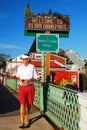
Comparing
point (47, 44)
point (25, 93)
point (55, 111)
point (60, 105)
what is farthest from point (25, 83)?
point (47, 44)

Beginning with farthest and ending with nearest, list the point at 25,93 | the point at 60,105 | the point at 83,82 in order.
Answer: the point at 83,82 → the point at 25,93 → the point at 60,105

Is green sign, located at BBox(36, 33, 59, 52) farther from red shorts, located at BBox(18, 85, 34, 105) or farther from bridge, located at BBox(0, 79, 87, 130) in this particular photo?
red shorts, located at BBox(18, 85, 34, 105)

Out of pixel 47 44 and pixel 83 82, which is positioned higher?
pixel 47 44

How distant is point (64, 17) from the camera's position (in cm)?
1462

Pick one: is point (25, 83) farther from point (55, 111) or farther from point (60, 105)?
point (55, 111)

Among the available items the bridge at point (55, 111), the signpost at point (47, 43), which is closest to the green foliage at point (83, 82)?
the bridge at point (55, 111)

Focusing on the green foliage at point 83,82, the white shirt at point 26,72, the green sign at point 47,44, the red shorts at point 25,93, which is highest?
the green sign at point 47,44

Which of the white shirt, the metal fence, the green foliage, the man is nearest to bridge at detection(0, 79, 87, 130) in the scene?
the metal fence

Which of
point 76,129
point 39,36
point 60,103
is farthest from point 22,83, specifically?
point 39,36

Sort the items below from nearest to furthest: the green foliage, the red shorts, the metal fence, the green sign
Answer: the metal fence, the red shorts, the green sign, the green foliage

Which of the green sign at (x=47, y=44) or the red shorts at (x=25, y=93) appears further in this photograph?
the green sign at (x=47, y=44)

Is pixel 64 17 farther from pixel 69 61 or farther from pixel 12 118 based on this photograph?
pixel 69 61

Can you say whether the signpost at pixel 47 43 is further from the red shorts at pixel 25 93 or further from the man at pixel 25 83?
the red shorts at pixel 25 93

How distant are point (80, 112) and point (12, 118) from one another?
397cm
